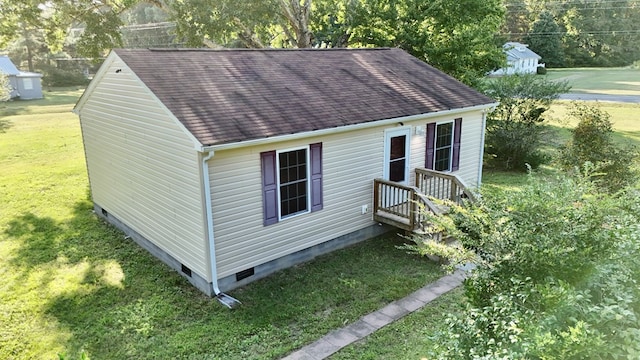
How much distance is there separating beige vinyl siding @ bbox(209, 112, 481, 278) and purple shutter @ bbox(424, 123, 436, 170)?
0.18m

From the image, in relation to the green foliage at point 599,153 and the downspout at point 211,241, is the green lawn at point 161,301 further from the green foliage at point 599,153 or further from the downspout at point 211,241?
the green foliage at point 599,153

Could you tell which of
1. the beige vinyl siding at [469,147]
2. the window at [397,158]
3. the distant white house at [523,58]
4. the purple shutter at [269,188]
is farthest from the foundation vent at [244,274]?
the distant white house at [523,58]

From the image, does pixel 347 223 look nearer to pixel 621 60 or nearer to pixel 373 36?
pixel 373 36

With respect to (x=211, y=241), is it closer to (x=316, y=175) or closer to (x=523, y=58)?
(x=316, y=175)

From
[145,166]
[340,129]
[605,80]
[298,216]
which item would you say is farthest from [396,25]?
[605,80]

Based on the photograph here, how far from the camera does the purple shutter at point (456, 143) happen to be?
1181 centimetres

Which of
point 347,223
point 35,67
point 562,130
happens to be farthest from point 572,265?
point 35,67

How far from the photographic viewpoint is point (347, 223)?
32.8 feet

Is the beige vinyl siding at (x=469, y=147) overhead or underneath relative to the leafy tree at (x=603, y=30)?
underneath

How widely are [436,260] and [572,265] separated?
216 inches

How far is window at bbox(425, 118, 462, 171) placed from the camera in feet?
37.0

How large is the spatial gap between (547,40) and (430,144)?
58.2 metres

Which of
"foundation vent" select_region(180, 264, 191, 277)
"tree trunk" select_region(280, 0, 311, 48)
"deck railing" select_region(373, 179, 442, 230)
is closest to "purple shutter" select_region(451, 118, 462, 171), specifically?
"deck railing" select_region(373, 179, 442, 230)

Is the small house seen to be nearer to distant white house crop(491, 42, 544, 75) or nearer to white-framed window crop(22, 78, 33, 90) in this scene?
white-framed window crop(22, 78, 33, 90)
